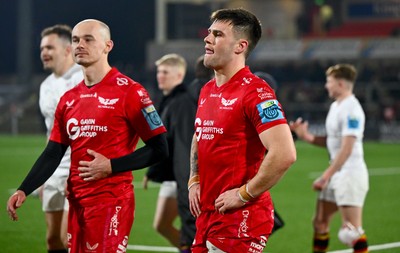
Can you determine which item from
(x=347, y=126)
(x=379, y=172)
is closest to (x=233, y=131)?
(x=347, y=126)

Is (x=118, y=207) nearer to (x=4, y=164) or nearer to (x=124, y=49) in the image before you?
(x=4, y=164)

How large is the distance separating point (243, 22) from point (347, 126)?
3.97 metres

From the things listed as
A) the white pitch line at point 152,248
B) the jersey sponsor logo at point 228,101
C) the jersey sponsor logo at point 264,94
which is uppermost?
the jersey sponsor logo at point 264,94

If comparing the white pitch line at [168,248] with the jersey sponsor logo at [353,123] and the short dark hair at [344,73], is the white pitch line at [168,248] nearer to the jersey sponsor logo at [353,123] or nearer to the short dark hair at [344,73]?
the jersey sponsor logo at [353,123]

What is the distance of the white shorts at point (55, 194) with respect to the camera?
830 centimetres

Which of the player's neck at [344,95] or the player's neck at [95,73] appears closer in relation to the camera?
the player's neck at [95,73]

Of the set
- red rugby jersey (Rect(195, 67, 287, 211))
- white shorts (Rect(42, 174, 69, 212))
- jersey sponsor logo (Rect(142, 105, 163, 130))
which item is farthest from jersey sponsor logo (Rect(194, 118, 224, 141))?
white shorts (Rect(42, 174, 69, 212))

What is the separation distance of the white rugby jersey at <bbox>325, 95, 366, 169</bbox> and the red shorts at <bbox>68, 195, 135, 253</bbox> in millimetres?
3765

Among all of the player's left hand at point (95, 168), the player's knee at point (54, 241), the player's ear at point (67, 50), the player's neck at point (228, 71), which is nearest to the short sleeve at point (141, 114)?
the player's left hand at point (95, 168)

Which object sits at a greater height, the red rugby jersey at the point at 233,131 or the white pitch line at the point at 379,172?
the red rugby jersey at the point at 233,131

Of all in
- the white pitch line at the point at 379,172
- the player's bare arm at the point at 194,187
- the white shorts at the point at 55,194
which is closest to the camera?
the player's bare arm at the point at 194,187

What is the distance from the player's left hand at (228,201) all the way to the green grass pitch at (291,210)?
5.86 metres

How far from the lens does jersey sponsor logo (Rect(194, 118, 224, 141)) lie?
5332mm

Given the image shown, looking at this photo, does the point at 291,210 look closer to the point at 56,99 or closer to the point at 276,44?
the point at 56,99
